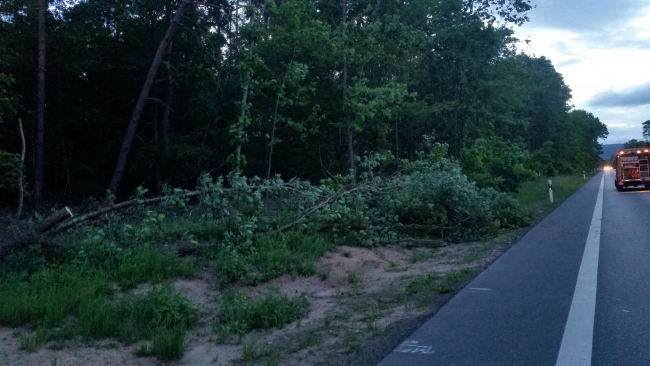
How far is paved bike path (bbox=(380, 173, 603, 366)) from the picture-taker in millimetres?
5867

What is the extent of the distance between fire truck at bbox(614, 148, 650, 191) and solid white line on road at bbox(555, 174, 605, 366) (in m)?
29.6

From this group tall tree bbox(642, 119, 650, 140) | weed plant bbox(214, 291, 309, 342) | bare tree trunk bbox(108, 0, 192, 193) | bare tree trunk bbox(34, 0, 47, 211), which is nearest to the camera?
weed plant bbox(214, 291, 309, 342)

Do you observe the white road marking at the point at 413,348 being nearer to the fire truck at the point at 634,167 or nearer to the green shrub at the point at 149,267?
the green shrub at the point at 149,267

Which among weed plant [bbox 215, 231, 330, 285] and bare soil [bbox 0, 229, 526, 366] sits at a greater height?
weed plant [bbox 215, 231, 330, 285]

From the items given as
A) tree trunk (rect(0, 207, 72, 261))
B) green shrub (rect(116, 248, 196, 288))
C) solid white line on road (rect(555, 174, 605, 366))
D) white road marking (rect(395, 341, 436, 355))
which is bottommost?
solid white line on road (rect(555, 174, 605, 366))

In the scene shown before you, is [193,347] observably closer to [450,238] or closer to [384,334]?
[384,334]

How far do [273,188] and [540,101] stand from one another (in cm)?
6468

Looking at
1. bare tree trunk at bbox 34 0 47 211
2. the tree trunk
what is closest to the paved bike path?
the tree trunk

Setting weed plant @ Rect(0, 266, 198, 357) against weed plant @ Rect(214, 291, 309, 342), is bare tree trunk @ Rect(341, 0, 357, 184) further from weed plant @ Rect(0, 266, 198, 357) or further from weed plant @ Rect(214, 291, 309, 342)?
weed plant @ Rect(0, 266, 198, 357)

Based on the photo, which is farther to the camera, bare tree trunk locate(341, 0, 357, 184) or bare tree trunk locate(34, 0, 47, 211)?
→ bare tree trunk locate(341, 0, 357, 184)

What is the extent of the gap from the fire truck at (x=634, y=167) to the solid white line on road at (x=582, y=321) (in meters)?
29.6

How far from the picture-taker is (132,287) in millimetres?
8820

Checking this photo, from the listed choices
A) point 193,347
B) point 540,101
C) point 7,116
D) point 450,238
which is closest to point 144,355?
point 193,347

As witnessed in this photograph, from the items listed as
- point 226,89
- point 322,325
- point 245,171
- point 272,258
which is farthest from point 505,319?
point 245,171
